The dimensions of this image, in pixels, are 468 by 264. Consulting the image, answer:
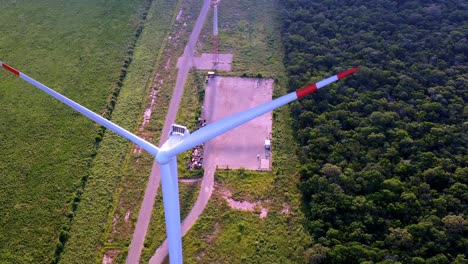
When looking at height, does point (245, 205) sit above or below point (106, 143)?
below

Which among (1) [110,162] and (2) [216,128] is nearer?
(2) [216,128]

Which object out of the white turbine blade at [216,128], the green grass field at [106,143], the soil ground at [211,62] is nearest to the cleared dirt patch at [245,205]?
the green grass field at [106,143]

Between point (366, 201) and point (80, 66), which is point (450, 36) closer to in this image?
point (366, 201)

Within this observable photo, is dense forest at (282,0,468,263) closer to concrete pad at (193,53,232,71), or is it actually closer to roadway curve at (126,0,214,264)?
concrete pad at (193,53,232,71)

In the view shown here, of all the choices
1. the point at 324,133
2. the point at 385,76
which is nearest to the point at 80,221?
the point at 324,133

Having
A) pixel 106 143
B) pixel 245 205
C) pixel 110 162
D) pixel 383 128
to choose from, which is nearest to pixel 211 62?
pixel 106 143

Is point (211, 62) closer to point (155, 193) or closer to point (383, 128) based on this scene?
point (155, 193)

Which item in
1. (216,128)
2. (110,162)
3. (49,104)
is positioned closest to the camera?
(216,128)
